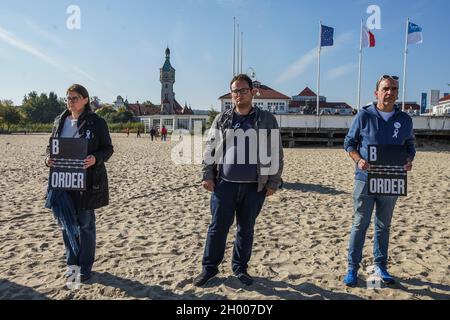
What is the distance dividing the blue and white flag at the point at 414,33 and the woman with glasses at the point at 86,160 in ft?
109

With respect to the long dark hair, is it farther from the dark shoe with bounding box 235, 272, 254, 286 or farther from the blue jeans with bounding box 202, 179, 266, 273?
the dark shoe with bounding box 235, 272, 254, 286

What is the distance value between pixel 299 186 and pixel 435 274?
569 cm

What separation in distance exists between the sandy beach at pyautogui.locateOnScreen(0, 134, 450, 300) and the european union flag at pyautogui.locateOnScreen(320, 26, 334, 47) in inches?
1077

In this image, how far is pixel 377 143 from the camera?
3457 mm

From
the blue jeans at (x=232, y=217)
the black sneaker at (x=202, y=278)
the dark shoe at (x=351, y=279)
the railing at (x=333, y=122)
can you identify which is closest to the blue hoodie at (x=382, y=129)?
the dark shoe at (x=351, y=279)

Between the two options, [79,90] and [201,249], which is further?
[201,249]

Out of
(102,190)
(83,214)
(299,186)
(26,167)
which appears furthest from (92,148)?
(26,167)

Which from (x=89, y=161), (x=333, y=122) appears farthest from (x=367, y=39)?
(x=89, y=161)

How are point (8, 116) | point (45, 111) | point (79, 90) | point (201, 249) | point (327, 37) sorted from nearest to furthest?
1. point (79, 90)
2. point (201, 249)
3. point (327, 37)
4. point (8, 116)
5. point (45, 111)

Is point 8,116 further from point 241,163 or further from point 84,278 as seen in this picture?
point 241,163

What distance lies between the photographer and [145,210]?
6.86 metres

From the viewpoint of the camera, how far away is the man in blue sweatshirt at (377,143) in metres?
3.44

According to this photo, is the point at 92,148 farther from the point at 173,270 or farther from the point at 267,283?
the point at 267,283

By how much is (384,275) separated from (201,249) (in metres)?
2.20
